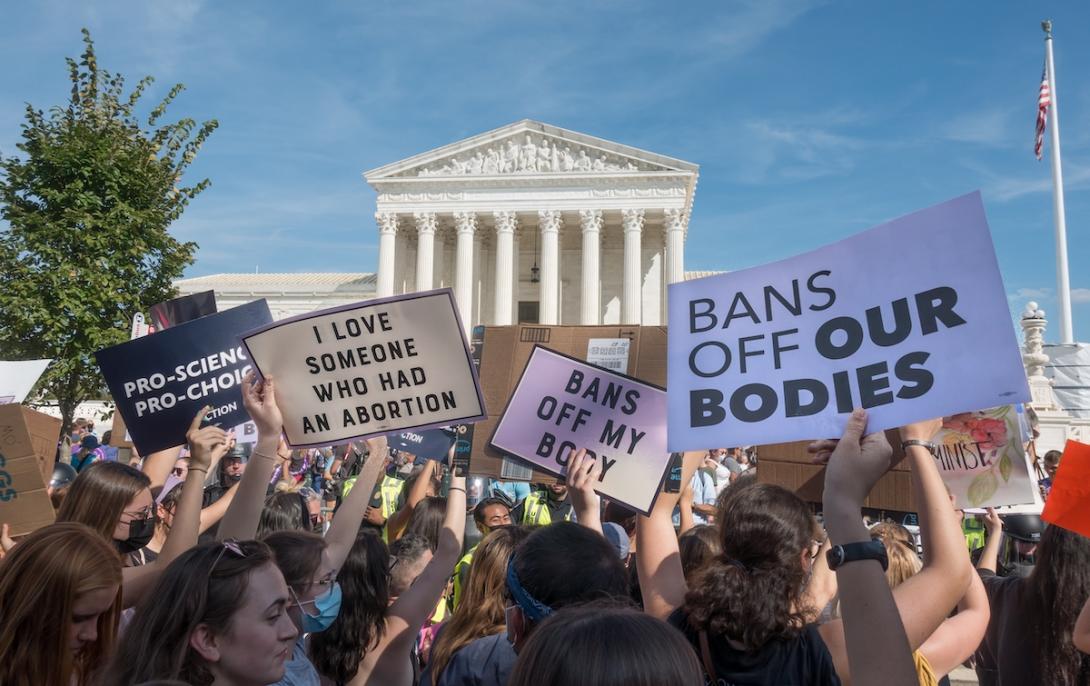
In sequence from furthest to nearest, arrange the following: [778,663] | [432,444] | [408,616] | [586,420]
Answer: [432,444], [586,420], [408,616], [778,663]

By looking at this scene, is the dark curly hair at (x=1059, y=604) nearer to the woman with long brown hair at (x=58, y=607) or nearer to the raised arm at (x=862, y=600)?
the raised arm at (x=862, y=600)

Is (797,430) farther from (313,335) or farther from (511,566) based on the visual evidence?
(313,335)

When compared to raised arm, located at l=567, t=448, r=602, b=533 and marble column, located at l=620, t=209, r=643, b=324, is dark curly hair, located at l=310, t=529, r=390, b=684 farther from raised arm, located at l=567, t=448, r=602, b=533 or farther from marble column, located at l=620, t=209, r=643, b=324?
marble column, located at l=620, t=209, r=643, b=324

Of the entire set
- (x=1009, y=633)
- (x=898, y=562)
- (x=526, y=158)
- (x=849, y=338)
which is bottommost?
(x=1009, y=633)

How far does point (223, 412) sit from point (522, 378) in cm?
153

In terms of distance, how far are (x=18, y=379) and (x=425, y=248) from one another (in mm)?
46210

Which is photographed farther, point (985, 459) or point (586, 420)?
point (985, 459)

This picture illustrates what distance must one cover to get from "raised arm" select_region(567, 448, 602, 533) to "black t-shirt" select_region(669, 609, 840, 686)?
83cm

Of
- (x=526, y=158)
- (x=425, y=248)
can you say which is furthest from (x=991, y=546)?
(x=526, y=158)

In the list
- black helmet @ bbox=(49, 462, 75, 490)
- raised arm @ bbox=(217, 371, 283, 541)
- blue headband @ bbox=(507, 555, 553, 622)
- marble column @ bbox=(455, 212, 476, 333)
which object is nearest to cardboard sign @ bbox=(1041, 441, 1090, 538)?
blue headband @ bbox=(507, 555, 553, 622)

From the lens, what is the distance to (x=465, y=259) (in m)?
50.7

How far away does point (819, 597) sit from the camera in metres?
2.93

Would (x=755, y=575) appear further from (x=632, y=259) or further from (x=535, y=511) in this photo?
(x=632, y=259)

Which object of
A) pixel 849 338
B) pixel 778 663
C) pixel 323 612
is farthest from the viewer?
pixel 323 612
